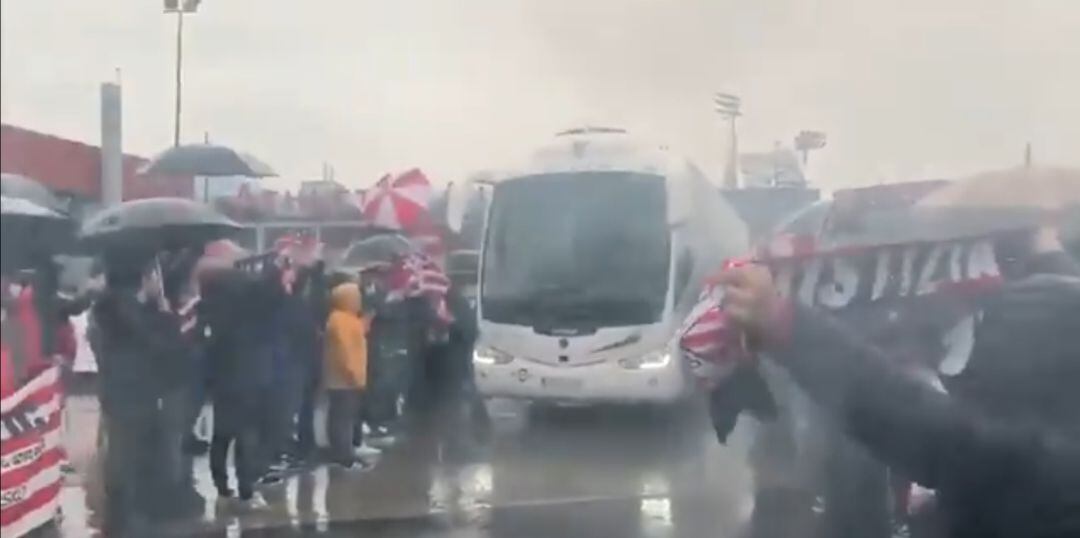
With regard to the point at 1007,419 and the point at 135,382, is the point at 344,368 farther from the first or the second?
the point at 1007,419

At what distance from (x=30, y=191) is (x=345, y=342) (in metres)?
0.59

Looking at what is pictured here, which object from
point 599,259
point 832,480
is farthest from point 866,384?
point 599,259

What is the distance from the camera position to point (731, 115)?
104 inches

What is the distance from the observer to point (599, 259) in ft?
8.55

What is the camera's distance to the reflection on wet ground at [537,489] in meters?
2.63

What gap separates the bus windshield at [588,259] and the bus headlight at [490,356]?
6 centimetres

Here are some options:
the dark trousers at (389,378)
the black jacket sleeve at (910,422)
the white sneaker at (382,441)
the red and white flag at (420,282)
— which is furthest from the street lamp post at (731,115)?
the white sneaker at (382,441)

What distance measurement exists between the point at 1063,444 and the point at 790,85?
2.73ft

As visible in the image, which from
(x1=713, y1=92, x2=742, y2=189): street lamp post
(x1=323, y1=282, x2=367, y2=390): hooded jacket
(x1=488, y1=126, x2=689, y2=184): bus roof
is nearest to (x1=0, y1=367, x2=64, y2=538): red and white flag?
(x1=323, y1=282, x2=367, y2=390): hooded jacket

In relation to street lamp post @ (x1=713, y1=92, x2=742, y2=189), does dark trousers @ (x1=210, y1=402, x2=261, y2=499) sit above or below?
below

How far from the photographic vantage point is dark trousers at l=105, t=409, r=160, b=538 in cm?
249

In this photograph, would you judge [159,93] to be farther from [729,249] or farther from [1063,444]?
[1063,444]

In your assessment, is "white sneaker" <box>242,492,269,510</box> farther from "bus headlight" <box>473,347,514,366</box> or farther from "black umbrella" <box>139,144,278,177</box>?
"black umbrella" <box>139,144,278,177</box>

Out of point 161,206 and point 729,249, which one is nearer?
point 161,206
